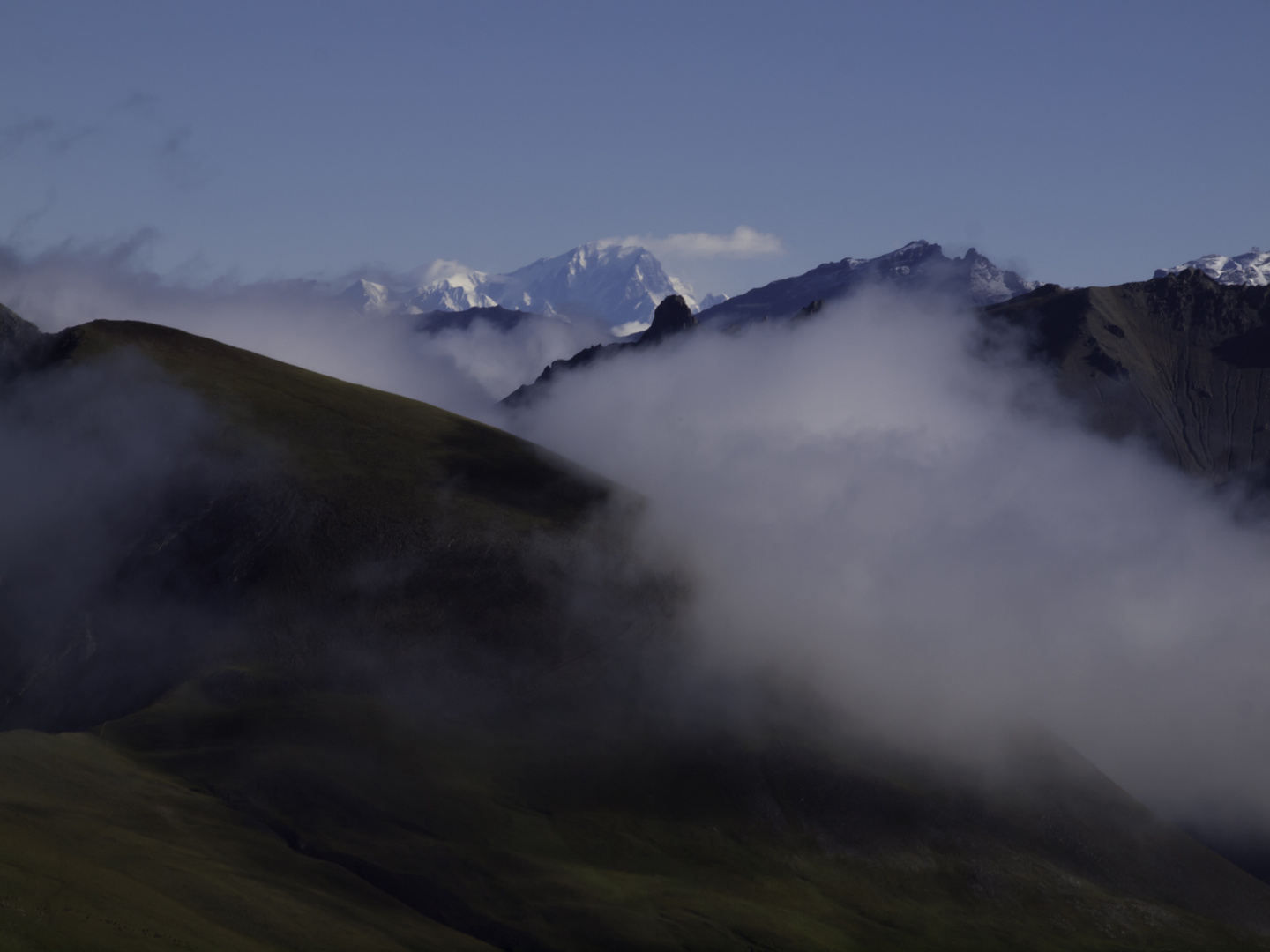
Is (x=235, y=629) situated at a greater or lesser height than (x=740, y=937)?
greater

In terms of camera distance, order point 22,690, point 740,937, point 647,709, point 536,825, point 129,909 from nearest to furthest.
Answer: point 129,909
point 740,937
point 536,825
point 22,690
point 647,709

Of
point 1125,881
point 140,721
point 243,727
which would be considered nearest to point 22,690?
point 140,721

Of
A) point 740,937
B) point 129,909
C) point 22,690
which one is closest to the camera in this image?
point 129,909

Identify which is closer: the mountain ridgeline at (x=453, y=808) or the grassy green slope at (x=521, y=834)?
the grassy green slope at (x=521, y=834)

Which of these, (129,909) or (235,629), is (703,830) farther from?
(129,909)

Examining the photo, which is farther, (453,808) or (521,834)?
(453,808)

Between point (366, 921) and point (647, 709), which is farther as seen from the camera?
point (647, 709)

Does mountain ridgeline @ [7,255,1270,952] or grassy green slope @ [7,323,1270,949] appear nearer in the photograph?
grassy green slope @ [7,323,1270,949]

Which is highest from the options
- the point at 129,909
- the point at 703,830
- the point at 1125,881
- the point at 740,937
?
the point at 1125,881

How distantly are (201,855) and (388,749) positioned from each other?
1577 inches

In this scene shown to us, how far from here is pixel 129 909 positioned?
336 ft

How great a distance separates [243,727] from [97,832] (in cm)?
4253

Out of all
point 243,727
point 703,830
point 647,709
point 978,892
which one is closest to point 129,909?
point 243,727

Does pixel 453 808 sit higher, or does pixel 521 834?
pixel 453 808
